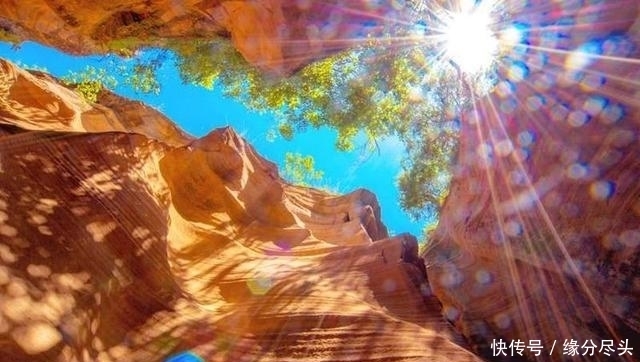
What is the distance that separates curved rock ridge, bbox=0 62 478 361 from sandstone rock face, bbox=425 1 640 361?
3.39 ft

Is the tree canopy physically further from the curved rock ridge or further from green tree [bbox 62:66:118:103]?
the curved rock ridge

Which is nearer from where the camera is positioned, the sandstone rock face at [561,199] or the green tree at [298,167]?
the sandstone rock face at [561,199]

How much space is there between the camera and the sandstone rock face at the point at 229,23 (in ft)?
26.7

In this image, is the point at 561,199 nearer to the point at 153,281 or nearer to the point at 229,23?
the point at 153,281

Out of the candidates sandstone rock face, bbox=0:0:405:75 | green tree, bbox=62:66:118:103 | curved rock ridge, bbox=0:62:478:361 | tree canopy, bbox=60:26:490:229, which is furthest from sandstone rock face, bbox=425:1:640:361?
green tree, bbox=62:66:118:103

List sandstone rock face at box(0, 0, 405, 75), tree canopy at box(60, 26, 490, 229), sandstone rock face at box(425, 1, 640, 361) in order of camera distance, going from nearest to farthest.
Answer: sandstone rock face at box(425, 1, 640, 361)
sandstone rock face at box(0, 0, 405, 75)
tree canopy at box(60, 26, 490, 229)

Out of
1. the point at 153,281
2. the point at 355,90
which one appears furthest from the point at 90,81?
the point at 153,281

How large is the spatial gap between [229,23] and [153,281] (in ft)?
17.5

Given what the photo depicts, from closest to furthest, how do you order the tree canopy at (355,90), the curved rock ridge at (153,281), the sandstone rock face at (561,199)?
the curved rock ridge at (153,281), the sandstone rock face at (561,199), the tree canopy at (355,90)

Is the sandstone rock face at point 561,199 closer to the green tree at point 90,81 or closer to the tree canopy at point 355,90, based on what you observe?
the tree canopy at point 355,90

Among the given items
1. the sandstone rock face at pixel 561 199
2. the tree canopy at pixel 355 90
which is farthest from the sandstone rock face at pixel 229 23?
the sandstone rock face at pixel 561 199

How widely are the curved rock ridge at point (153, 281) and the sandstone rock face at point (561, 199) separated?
3.39ft

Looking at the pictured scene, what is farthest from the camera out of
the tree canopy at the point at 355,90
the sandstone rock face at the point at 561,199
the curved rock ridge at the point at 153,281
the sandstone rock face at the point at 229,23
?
the tree canopy at the point at 355,90

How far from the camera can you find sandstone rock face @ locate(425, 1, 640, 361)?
5309 mm
